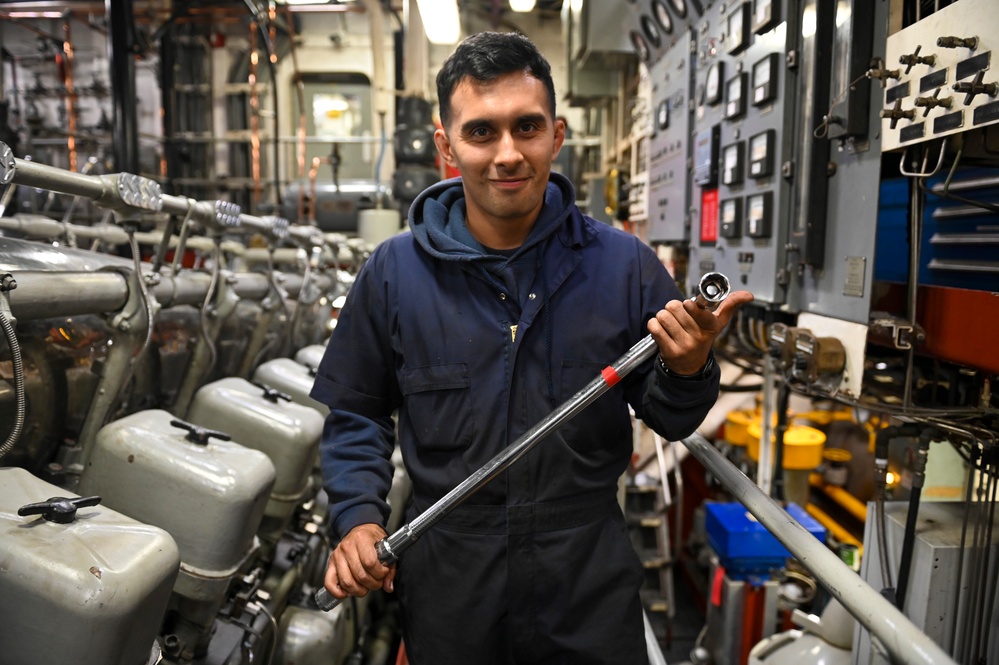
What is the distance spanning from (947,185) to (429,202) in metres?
1.05

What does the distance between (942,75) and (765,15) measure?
102cm

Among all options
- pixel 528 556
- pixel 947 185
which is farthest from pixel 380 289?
pixel 947 185

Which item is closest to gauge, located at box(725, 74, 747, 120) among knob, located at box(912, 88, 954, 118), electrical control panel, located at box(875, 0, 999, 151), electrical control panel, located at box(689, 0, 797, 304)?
electrical control panel, located at box(689, 0, 797, 304)

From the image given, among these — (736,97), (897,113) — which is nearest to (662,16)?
(736,97)

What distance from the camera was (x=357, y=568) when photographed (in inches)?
42.2

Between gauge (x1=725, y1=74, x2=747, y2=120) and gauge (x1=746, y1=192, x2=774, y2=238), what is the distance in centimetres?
36

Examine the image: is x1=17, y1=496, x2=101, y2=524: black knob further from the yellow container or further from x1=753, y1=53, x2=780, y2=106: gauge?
the yellow container

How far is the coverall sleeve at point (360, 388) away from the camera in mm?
1229

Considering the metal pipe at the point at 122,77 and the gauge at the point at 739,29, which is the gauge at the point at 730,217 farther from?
the metal pipe at the point at 122,77

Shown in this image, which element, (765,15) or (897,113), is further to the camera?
(765,15)

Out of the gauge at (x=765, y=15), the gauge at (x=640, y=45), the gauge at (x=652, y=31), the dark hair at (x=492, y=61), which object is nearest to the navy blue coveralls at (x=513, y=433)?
the dark hair at (x=492, y=61)

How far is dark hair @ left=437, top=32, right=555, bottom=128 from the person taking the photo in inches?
45.4

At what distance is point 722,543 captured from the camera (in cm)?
261

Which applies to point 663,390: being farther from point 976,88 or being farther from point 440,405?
point 976,88
